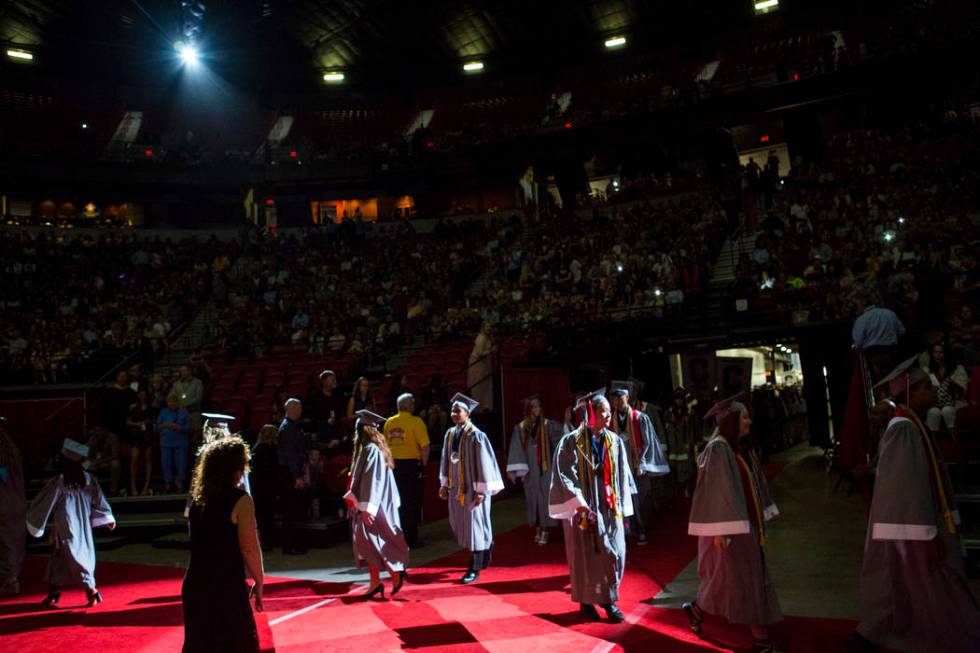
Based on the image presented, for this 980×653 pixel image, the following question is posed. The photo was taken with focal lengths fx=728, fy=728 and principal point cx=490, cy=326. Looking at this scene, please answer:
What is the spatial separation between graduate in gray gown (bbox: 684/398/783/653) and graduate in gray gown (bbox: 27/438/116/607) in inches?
231

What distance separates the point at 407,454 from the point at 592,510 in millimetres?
3898

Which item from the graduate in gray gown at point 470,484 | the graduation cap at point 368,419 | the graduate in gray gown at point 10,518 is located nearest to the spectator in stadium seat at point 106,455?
the graduate in gray gown at point 10,518

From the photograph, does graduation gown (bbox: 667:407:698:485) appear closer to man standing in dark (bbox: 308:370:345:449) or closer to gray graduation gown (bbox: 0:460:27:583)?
man standing in dark (bbox: 308:370:345:449)

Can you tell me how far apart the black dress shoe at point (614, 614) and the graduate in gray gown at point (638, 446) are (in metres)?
2.97

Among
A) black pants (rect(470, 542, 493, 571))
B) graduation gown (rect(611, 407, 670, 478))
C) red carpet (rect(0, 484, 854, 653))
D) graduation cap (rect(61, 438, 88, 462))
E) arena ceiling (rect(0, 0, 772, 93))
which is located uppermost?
Answer: arena ceiling (rect(0, 0, 772, 93))

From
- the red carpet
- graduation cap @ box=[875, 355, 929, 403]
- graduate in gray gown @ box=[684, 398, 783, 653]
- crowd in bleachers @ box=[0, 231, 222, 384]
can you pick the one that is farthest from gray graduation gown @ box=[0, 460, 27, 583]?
crowd in bleachers @ box=[0, 231, 222, 384]

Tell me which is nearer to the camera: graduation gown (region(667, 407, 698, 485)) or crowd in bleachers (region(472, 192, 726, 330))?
graduation gown (region(667, 407, 698, 485))

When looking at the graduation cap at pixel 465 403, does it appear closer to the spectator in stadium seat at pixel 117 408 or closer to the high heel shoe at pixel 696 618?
the high heel shoe at pixel 696 618

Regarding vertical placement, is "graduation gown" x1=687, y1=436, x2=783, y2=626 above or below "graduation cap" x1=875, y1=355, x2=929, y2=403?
below

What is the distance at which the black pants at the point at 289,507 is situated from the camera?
9.69 metres

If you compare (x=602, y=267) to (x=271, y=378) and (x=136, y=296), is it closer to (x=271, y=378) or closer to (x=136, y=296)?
(x=271, y=378)

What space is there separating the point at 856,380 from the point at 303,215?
26980mm

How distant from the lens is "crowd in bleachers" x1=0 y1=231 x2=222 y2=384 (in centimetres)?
1738

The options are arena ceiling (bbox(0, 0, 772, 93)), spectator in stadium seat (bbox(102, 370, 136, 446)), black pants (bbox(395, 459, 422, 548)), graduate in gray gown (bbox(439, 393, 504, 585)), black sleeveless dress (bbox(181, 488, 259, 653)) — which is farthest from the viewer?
arena ceiling (bbox(0, 0, 772, 93))
